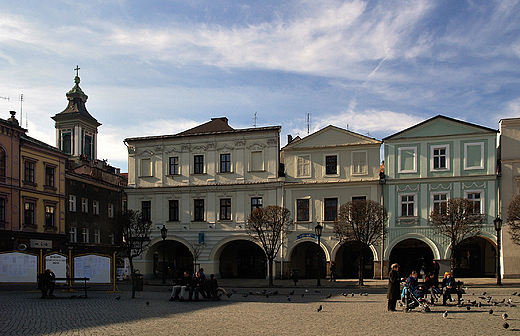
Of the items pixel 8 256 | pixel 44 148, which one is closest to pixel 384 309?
pixel 8 256

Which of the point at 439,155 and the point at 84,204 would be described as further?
the point at 84,204

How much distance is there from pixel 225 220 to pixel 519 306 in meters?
25.4

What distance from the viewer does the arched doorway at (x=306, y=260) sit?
40.8 m

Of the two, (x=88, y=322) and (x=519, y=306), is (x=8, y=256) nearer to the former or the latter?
(x=88, y=322)

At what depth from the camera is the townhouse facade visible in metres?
36.2

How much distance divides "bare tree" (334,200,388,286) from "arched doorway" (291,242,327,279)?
7897 mm

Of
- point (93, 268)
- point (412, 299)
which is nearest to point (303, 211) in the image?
point (93, 268)

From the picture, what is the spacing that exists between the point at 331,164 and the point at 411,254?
8.99 m

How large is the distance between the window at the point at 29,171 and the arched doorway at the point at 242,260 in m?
16.0

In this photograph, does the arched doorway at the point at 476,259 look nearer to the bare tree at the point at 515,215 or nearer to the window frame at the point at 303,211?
the bare tree at the point at 515,215

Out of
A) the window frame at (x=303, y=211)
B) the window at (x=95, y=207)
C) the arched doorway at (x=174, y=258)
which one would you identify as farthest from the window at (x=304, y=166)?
the window at (x=95, y=207)

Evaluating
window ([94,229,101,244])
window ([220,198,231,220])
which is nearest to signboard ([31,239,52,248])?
window ([94,229,101,244])

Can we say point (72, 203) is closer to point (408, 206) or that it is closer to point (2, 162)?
point (2, 162)

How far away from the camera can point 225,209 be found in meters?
41.6
